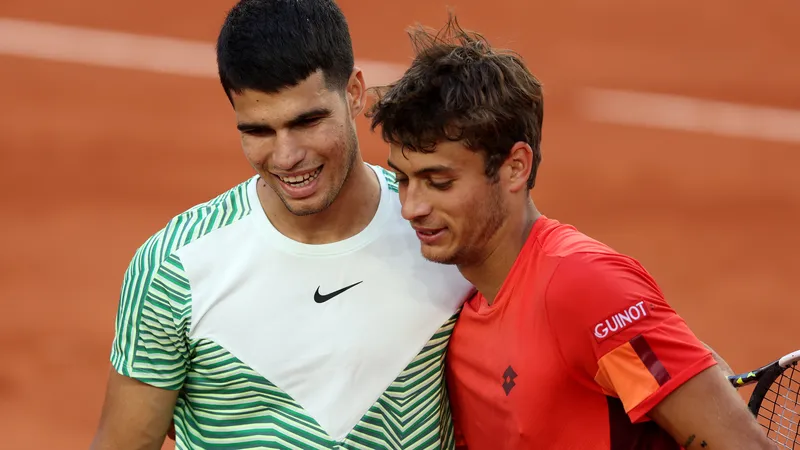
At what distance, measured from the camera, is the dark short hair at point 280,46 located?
194 inches

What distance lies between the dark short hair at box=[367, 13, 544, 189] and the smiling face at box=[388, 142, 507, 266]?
5 centimetres

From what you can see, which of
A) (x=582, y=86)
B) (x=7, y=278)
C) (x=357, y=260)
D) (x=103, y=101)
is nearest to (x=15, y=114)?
(x=103, y=101)

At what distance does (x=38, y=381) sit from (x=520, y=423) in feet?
20.5

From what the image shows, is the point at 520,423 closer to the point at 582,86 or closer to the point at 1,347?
the point at 1,347

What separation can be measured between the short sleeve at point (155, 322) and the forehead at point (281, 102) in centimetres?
72

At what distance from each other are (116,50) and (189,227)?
10.4 m

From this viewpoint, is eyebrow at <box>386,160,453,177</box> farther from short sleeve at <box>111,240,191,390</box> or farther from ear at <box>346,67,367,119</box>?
short sleeve at <box>111,240,191,390</box>

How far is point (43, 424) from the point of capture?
31.0ft

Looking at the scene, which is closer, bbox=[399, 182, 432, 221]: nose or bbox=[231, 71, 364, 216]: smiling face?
bbox=[231, 71, 364, 216]: smiling face

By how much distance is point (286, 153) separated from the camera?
4.91 m

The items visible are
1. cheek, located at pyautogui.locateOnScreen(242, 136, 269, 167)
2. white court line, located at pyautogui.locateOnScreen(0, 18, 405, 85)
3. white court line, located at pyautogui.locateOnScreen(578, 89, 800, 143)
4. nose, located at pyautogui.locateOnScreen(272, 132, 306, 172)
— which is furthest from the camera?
white court line, located at pyautogui.locateOnScreen(578, 89, 800, 143)

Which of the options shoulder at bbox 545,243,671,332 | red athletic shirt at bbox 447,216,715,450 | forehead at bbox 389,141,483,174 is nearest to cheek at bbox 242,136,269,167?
forehead at bbox 389,141,483,174

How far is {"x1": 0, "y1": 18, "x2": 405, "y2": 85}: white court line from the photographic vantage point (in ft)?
47.8

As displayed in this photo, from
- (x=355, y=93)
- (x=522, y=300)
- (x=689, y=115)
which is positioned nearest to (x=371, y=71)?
(x=689, y=115)
